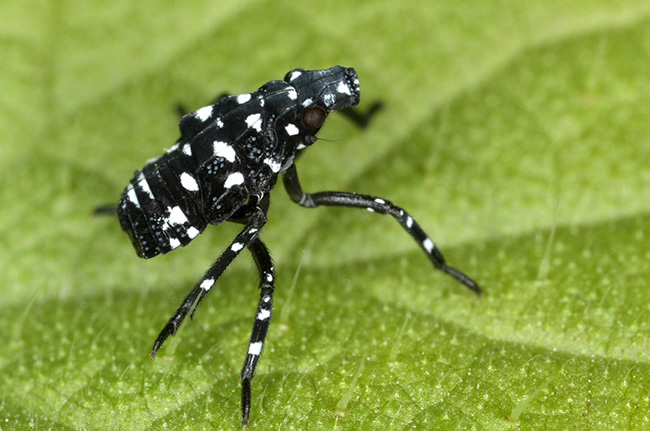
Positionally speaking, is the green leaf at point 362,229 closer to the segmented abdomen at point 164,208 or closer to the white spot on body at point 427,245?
the white spot on body at point 427,245

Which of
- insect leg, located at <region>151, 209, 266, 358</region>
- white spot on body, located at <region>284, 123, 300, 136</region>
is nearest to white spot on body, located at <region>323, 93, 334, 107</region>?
white spot on body, located at <region>284, 123, 300, 136</region>

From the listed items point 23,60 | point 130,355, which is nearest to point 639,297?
Answer: point 130,355

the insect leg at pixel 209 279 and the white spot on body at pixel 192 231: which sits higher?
the white spot on body at pixel 192 231

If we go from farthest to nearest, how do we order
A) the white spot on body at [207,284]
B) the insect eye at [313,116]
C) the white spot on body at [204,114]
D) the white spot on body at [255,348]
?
the white spot on body at [204,114] < the insect eye at [313,116] < the white spot on body at [207,284] < the white spot on body at [255,348]

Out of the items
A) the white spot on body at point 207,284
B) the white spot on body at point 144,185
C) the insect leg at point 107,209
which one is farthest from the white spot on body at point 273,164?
the insect leg at point 107,209

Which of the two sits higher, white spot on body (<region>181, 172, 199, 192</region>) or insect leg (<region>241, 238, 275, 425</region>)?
white spot on body (<region>181, 172, 199, 192</region>)

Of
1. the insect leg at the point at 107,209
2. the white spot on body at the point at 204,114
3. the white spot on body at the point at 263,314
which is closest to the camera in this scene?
the white spot on body at the point at 263,314

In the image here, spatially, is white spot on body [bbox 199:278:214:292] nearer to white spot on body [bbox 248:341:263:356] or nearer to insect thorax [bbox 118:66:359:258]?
insect thorax [bbox 118:66:359:258]

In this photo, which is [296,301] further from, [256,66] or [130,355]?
[256,66]
